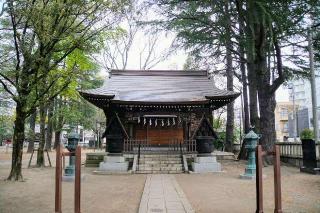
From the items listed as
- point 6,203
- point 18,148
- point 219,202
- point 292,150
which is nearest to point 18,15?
point 18,148

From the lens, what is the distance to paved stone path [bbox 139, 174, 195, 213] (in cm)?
750

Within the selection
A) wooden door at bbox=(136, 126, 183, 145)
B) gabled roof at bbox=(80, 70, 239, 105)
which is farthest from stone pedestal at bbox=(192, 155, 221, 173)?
wooden door at bbox=(136, 126, 183, 145)

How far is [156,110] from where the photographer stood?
19.7 metres

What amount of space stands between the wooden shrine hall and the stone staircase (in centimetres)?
100

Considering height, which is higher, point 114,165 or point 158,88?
point 158,88

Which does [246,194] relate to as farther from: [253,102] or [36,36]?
[253,102]

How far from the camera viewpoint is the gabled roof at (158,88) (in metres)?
18.6

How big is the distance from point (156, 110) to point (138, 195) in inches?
403

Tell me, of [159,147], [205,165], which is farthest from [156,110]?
[205,165]

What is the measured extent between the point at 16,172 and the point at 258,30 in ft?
39.1

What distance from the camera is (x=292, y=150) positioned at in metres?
19.4

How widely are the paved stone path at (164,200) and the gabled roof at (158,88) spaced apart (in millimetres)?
7965

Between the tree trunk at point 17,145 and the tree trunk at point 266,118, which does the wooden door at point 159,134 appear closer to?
the tree trunk at point 266,118

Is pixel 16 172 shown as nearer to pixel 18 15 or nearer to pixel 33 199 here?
pixel 33 199
